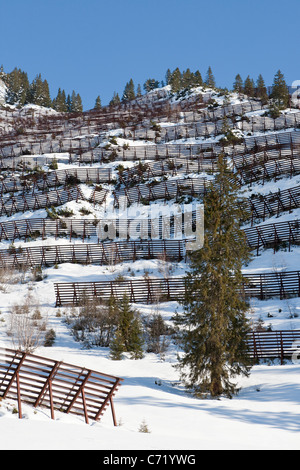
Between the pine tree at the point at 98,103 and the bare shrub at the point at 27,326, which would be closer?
the bare shrub at the point at 27,326

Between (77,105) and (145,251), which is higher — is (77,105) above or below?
above

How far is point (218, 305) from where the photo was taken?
14.5m

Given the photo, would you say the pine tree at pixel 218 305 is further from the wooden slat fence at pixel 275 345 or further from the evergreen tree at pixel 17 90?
the evergreen tree at pixel 17 90

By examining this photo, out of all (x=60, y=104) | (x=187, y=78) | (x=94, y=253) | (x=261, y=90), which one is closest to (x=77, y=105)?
(x=60, y=104)

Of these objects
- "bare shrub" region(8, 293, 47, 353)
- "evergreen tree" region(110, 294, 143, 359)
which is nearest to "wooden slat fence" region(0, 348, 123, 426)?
"bare shrub" region(8, 293, 47, 353)

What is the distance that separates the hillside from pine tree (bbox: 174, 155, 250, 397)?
102 cm

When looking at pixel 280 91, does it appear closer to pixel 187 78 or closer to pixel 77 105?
pixel 187 78

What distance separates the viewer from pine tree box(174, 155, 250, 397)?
1425 cm

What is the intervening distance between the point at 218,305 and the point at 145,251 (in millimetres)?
18211

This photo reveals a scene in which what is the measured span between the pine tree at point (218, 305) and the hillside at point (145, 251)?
1.02m

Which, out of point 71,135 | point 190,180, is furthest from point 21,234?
point 71,135

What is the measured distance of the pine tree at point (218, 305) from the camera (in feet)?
46.8

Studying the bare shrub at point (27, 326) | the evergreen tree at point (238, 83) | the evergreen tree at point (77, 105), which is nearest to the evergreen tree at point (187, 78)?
the evergreen tree at point (238, 83)

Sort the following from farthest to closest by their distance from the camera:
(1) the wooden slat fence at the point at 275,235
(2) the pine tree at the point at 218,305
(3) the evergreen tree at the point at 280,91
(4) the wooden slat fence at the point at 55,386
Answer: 1. (3) the evergreen tree at the point at 280,91
2. (1) the wooden slat fence at the point at 275,235
3. (2) the pine tree at the point at 218,305
4. (4) the wooden slat fence at the point at 55,386
